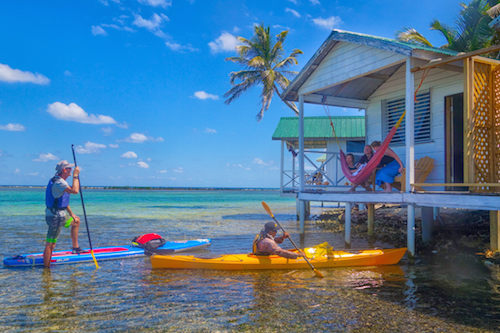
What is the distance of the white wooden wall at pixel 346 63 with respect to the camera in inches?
370

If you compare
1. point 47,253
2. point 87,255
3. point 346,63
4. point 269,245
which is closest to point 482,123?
point 346,63

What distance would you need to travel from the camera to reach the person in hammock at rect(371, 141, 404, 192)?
370 inches

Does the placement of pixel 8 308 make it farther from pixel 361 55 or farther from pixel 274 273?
pixel 361 55

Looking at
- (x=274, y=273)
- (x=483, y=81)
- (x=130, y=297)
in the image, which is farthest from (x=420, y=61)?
(x=130, y=297)

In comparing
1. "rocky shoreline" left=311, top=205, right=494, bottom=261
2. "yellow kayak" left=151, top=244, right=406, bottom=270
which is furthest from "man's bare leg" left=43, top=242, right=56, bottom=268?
"rocky shoreline" left=311, top=205, right=494, bottom=261

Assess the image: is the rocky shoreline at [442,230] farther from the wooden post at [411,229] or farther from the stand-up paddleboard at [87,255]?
the stand-up paddleboard at [87,255]

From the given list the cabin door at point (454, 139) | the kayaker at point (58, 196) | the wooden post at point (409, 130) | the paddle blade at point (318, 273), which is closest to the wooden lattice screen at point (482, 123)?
the wooden post at point (409, 130)

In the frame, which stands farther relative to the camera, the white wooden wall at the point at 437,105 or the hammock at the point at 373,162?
the white wooden wall at the point at 437,105

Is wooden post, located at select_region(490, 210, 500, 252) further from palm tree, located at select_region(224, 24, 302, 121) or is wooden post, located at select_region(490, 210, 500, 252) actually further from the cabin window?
palm tree, located at select_region(224, 24, 302, 121)

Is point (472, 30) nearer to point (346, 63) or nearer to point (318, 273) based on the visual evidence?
point (346, 63)

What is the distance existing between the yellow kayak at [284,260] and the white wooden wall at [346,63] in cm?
436

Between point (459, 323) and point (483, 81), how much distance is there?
5.37 m

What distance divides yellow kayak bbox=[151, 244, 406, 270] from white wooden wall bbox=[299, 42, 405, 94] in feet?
14.3

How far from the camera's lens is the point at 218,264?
26.9ft
